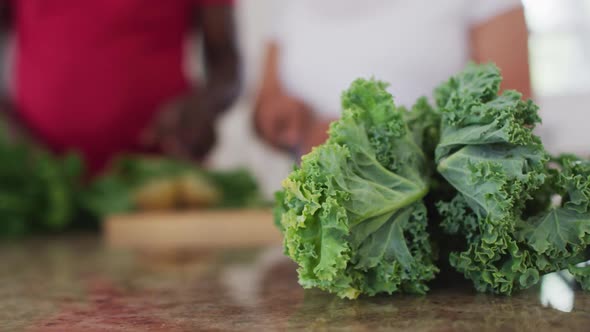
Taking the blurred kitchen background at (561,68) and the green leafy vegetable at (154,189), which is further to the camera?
the green leafy vegetable at (154,189)

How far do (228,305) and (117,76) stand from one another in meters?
2.65

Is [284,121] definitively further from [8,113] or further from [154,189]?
[8,113]

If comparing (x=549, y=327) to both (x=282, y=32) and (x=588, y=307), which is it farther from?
(x=282, y=32)

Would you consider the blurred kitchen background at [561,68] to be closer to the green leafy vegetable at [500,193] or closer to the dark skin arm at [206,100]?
the green leafy vegetable at [500,193]

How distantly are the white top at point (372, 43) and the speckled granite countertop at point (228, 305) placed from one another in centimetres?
50

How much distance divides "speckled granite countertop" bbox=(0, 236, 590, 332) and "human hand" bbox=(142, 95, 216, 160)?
5.06 feet

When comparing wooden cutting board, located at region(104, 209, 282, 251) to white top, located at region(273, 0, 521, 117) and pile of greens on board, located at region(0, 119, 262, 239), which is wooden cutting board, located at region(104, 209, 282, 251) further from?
white top, located at region(273, 0, 521, 117)

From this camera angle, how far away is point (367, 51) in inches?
80.3

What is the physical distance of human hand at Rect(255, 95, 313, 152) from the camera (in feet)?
7.00

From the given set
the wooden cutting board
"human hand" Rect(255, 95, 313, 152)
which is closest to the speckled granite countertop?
"human hand" Rect(255, 95, 313, 152)

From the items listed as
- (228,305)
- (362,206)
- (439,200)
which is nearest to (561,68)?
(439,200)

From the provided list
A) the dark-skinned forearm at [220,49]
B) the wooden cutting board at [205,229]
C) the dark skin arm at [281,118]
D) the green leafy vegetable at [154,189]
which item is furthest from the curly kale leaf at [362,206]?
the dark-skinned forearm at [220,49]

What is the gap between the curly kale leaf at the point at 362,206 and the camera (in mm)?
1110

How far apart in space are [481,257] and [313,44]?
1.28 meters
